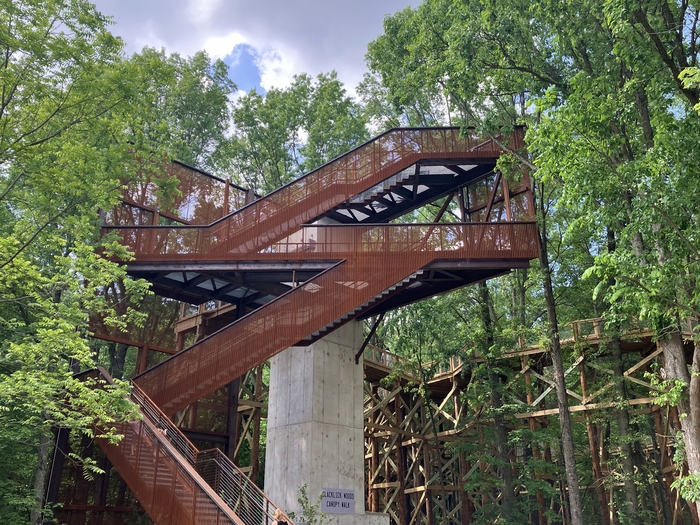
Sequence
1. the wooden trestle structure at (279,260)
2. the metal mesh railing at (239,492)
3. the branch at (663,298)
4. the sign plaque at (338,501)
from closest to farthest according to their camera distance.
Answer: the branch at (663,298), the metal mesh railing at (239,492), the wooden trestle structure at (279,260), the sign plaque at (338,501)

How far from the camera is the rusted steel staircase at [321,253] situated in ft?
47.7

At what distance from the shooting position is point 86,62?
36.5 feet

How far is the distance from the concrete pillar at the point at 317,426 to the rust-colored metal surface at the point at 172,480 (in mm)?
3747

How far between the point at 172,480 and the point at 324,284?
626cm

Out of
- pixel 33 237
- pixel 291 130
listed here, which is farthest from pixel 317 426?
pixel 291 130

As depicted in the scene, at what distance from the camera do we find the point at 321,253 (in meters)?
16.0

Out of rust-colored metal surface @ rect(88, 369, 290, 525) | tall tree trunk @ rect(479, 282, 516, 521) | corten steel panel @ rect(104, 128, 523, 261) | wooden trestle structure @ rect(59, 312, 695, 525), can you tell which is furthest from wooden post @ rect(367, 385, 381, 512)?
rust-colored metal surface @ rect(88, 369, 290, 525)

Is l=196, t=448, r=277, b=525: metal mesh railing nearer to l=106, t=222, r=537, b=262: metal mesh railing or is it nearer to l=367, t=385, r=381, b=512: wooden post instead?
l=106, t=222, r=537, b=262: metal mesh railing

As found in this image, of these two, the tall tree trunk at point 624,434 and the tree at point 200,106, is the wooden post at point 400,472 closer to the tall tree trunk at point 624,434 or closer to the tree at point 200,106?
the tall tree trunk at point 624,434

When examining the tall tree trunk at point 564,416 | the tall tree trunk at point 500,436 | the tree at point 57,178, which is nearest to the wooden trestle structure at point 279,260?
the tall tree trunk at point 564,416

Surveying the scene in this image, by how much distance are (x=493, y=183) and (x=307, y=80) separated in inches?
559

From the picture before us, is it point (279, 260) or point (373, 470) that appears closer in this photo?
point (279, 260)

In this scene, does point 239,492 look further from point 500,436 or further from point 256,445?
point 500,436

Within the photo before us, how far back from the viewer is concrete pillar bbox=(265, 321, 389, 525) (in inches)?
652
